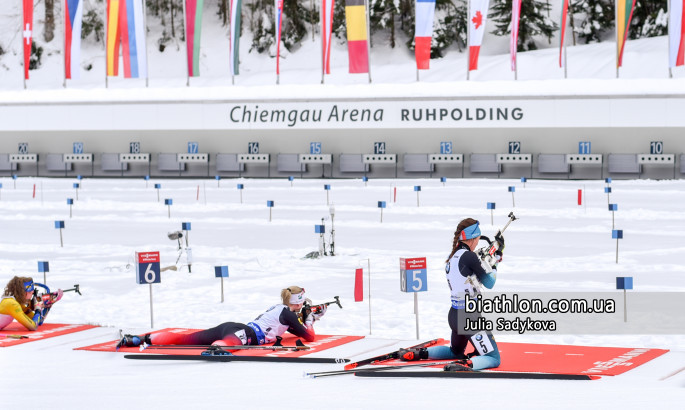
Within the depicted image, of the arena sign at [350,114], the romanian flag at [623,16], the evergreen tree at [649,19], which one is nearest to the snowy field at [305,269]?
the arena sign at [350,114]

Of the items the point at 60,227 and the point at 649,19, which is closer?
the point at 60,227

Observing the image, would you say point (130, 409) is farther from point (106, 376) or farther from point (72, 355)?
point (72, 355)

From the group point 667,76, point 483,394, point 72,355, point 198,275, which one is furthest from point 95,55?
point 483,394

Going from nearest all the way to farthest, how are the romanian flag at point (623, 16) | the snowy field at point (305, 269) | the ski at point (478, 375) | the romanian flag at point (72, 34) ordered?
the snowy field at point (305, 269)
the ski at point (478, 375)
the romanian flag at point (623, 16)
the romanian flag at point (72, 34)

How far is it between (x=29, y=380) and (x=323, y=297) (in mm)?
5071

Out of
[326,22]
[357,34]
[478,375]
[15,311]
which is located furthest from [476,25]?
[478,375]

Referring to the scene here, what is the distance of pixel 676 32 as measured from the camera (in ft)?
88.1

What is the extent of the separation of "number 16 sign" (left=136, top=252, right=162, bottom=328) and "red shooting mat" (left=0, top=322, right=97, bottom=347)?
0.77 meters

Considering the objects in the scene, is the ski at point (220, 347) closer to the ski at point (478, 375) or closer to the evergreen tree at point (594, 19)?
the ski at point (478, 375)

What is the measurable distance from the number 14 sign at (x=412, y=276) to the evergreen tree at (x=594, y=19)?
3433cm

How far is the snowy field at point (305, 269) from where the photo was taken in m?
6.84

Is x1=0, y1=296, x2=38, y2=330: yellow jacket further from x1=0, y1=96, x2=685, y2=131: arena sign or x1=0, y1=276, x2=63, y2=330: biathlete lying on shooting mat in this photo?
x1=0, y1=96, x2=685, y2=131: arena sign

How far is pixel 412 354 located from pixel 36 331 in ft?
14.8

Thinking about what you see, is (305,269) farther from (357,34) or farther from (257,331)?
(357,34)
